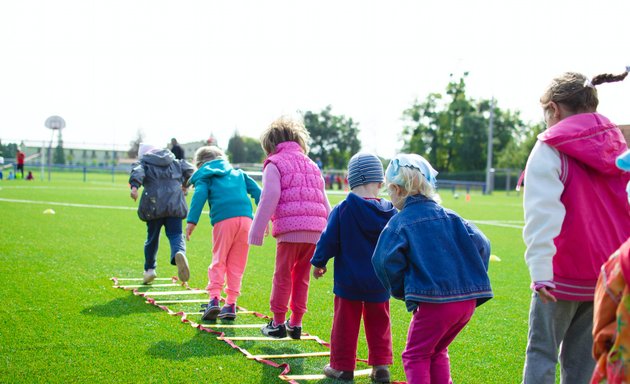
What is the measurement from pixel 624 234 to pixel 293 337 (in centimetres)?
299

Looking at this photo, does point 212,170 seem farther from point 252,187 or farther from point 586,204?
point 586,204

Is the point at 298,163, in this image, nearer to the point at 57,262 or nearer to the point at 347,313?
the point at 347,313

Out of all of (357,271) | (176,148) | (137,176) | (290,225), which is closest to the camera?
(357,271)

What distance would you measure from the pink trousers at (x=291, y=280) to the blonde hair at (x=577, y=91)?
→ 2.66 meters

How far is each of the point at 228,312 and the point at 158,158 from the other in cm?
246

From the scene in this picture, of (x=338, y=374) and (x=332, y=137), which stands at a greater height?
(x=332, y=137)

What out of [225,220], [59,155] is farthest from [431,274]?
[59,155]

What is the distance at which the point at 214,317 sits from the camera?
19.8ft

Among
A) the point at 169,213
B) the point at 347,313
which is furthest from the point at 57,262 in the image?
the point at 347,313

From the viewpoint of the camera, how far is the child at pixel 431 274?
3.58 m

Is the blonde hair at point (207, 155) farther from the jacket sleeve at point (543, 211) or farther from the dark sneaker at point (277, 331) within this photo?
the jacket sleeve at point (543, 211)

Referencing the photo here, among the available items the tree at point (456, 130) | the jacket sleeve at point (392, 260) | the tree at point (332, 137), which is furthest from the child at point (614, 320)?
the tree at point (332, 137)

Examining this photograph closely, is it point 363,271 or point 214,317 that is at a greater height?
point 363,271

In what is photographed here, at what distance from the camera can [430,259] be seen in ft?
11.8
